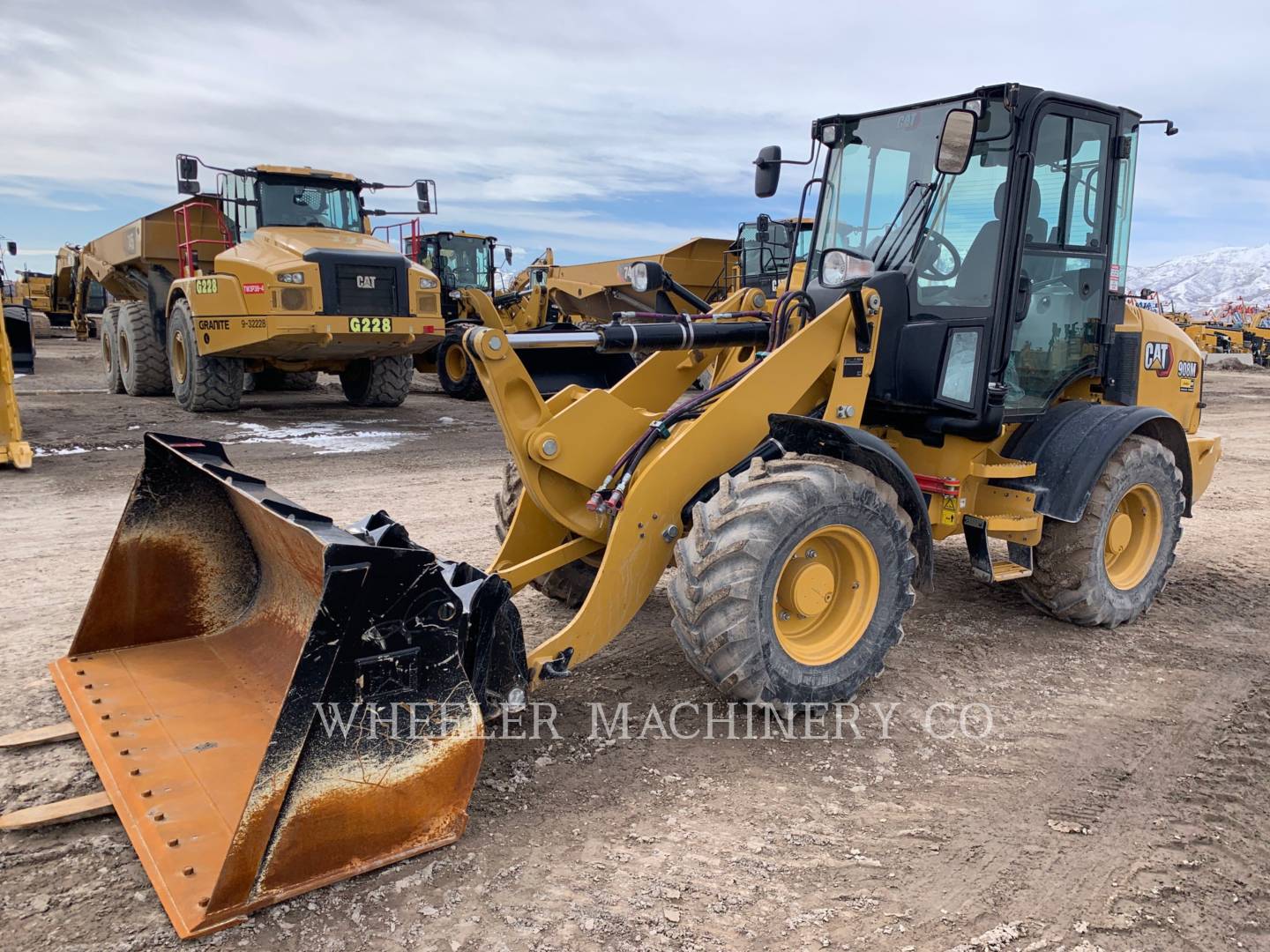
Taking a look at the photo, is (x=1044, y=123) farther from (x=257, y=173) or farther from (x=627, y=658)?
(x=257, y=173)

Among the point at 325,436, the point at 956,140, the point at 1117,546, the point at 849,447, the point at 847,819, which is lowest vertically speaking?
the point at 847,819

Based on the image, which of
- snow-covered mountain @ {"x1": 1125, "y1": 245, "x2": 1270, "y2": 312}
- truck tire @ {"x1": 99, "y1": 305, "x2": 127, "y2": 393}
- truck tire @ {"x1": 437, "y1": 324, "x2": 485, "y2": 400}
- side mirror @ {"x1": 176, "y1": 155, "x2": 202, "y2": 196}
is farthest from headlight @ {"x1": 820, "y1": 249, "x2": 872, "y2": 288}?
snow-covered mountain @ {"x1": 1125, "y1": 245, "x2": 1270, "y2": 312}

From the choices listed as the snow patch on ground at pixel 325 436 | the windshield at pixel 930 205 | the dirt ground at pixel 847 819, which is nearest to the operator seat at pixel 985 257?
the windshield at pixel 930 205

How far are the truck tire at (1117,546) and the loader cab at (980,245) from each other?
558 millimetres

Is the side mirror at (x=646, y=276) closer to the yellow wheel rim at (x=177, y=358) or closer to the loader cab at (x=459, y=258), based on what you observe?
the yellow wheel rim at (x=177, y=358)

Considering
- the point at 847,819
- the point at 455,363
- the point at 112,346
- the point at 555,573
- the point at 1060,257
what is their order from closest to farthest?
the point at 847,819
the point at 1060,257
the point at 555,573
the point at 112,346
the point at 455,363

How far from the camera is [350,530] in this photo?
333 centimetres

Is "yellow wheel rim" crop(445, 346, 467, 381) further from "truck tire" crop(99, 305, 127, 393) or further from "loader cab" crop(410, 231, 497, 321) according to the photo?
"truck tire" crop(99, 305, 127, 393)

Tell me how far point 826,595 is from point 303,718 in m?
2.06

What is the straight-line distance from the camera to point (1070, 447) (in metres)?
4.70

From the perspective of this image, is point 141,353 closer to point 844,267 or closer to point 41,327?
point 844,267

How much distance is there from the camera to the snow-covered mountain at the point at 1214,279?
152ft

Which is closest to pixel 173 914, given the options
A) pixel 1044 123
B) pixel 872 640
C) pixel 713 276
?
pixel 872 640

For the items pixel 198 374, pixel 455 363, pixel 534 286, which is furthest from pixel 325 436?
pixel 534 286
